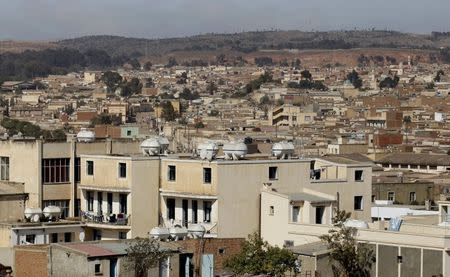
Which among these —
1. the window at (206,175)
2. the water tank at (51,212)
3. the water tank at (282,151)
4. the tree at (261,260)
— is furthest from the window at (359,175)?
the water tank at (51,212)

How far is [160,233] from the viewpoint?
28.1m

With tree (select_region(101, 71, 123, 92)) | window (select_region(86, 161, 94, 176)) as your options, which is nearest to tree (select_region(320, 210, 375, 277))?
window (select_region(86, 161, 94, 176))

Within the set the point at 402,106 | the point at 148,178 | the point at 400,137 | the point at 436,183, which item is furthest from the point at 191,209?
the point at 402,106

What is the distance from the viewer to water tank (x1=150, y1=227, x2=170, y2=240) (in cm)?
2808

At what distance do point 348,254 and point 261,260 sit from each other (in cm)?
151

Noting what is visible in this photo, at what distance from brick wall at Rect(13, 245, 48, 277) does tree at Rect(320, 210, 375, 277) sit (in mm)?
4284

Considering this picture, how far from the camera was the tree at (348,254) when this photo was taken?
26.4 m

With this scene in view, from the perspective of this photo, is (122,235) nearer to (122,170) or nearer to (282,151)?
(122,170)

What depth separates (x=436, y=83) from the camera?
182 metres

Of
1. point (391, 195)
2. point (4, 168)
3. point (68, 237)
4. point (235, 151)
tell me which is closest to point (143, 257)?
point (68, 237)

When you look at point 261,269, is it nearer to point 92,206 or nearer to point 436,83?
point 92,206

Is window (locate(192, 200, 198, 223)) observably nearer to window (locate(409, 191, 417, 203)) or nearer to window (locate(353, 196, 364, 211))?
window (locate(353, 196, 364, 211))

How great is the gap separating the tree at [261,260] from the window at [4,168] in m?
6.51

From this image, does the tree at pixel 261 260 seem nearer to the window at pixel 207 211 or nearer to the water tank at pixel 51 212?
the window at pixel 207 211
